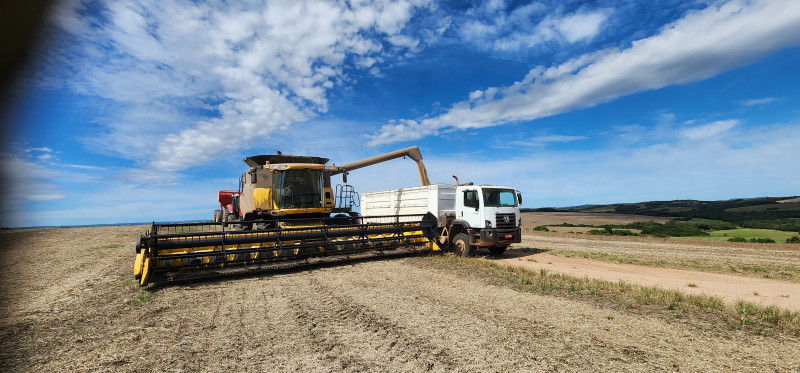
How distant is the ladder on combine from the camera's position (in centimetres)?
968

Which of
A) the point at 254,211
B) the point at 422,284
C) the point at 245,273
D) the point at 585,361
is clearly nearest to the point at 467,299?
the point at 422,284

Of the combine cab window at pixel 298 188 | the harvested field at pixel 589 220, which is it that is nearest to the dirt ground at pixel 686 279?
the combine cab window at pixel 298 188

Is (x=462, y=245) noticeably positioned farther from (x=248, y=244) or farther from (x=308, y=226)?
(x=248, y=244)

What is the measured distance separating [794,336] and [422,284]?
21.5 ft

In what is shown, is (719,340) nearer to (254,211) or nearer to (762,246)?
(254,211)

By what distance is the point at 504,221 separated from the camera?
14.8 m

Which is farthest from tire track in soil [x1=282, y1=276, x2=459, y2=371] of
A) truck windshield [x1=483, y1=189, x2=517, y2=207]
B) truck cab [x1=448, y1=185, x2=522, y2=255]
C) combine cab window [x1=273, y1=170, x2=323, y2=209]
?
truck windshield [x1=483, y1=189, x2=517, y2=207]

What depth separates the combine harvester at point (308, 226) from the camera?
34.0 feet

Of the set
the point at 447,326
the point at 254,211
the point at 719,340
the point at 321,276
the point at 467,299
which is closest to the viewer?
the point at 719,340

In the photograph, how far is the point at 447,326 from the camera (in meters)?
6.32

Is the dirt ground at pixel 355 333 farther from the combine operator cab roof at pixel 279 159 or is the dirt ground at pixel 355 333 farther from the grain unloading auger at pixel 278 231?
the combine operator cab roof at pixel 279 159

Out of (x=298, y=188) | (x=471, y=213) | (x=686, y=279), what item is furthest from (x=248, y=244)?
(x=686, y=279)

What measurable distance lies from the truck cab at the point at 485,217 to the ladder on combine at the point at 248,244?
174 centimetres

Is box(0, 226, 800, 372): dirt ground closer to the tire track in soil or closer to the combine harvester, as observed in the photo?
the tire track in soil
